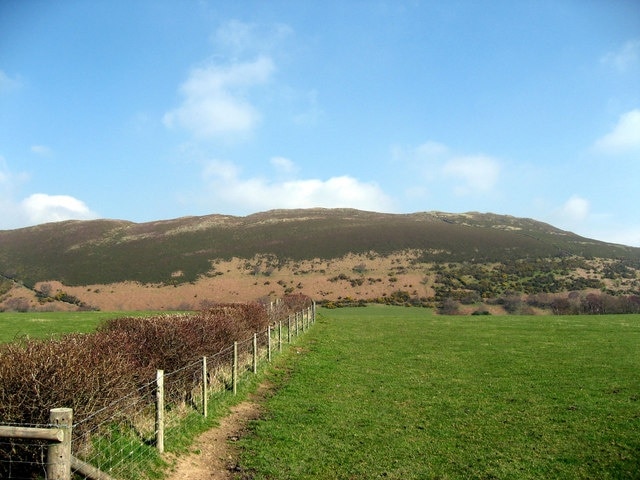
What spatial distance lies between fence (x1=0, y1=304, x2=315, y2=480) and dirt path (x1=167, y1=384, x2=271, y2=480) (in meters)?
0.43

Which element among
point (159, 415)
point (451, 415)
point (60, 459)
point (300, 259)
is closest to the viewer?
point (60, 459)

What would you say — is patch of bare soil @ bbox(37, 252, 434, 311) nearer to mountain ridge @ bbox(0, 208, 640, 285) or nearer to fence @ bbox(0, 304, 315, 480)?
mountain ridge @ bbox(0, 208, 640, 285)

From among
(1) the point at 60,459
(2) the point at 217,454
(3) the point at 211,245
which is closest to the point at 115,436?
(2) the point at 217,454

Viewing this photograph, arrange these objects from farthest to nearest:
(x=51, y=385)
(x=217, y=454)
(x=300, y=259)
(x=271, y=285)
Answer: (x=300, y=259)
(x=271, y=285)
(x=217, y=454)
(x=51, y=385)

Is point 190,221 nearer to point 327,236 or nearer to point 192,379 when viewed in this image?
point 327,236

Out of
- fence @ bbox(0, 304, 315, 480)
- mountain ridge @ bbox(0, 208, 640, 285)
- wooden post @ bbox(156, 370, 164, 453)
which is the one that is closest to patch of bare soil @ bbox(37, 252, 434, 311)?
mountain ridge @ bbox(0, 208, 640, 285)

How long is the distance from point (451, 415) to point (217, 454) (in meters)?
6.05

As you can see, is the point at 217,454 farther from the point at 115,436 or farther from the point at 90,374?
the point at 90,374

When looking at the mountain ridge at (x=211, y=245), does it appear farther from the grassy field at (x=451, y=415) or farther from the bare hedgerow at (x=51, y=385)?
the bare hedgerow at (x=51, y=385)

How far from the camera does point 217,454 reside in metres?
9.31

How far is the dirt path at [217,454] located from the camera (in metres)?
8.30

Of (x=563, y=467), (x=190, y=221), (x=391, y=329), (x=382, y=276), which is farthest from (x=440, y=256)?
(x=563, y=467)

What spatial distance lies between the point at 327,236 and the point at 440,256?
2874cm

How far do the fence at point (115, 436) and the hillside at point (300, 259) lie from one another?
2515 inches
